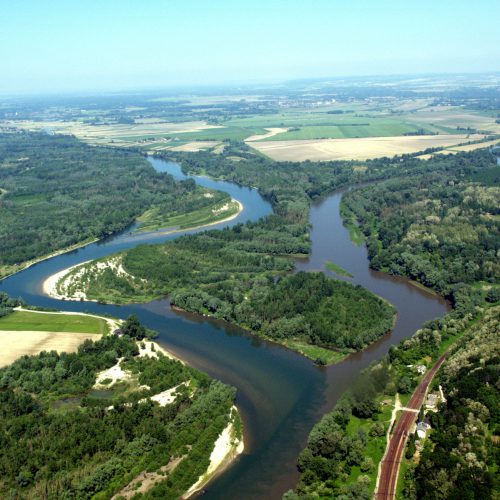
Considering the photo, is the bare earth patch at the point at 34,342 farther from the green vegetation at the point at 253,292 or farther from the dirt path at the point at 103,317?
the green vegetation at the point at 253,292

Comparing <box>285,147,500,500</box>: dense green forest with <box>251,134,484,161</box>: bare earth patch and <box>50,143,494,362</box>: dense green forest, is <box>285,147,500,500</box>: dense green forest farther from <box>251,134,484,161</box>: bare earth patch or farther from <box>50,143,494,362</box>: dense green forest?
<box>251,134,484,161</box>: bare earth patch

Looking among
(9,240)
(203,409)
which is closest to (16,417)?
(203,409)

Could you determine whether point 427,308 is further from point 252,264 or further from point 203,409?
point 203,409

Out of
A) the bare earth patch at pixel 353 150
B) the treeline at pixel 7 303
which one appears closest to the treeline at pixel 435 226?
the bare earth patch at pixel 353 150

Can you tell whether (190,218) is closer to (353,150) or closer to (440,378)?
(440,378)

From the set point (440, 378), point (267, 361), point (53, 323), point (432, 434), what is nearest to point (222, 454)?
point (267, 361)

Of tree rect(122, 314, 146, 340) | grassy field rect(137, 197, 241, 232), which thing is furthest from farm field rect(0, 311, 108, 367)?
grassy field rect(137, 197, 241, 232)
